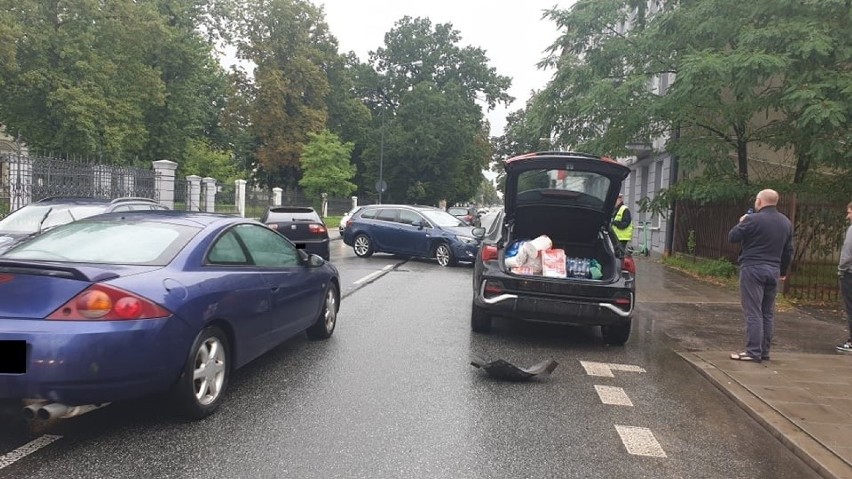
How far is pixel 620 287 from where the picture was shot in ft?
21.5

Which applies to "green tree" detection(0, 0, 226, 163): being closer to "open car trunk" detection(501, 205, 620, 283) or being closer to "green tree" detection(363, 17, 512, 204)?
"green tree" detection(363, 17, 512, 204)

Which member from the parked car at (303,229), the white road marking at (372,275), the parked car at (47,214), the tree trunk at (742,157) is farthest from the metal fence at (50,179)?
the tree trunk at (742,157)

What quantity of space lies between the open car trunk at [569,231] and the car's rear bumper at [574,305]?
415mm

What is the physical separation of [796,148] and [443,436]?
11336 mm

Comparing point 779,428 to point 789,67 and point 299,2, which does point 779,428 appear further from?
point 299,2

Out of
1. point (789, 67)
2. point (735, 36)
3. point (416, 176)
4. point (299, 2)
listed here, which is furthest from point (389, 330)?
point (416, 176)

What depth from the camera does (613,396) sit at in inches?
Result: 201

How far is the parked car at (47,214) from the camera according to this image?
8.98 metres

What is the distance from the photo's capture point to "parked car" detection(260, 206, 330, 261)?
1407 centimetres

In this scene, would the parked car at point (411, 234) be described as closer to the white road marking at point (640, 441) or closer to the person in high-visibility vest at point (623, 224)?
the person in high-visibility vest at point (623, 224)

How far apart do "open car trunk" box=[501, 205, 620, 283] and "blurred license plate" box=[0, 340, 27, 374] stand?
477cm

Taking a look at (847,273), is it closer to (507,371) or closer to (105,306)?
(507,371)

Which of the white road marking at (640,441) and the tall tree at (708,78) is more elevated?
the tall tree at (708,78)

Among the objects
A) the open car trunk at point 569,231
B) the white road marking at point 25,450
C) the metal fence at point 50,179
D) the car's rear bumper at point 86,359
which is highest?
the metal fence at point 50,179
